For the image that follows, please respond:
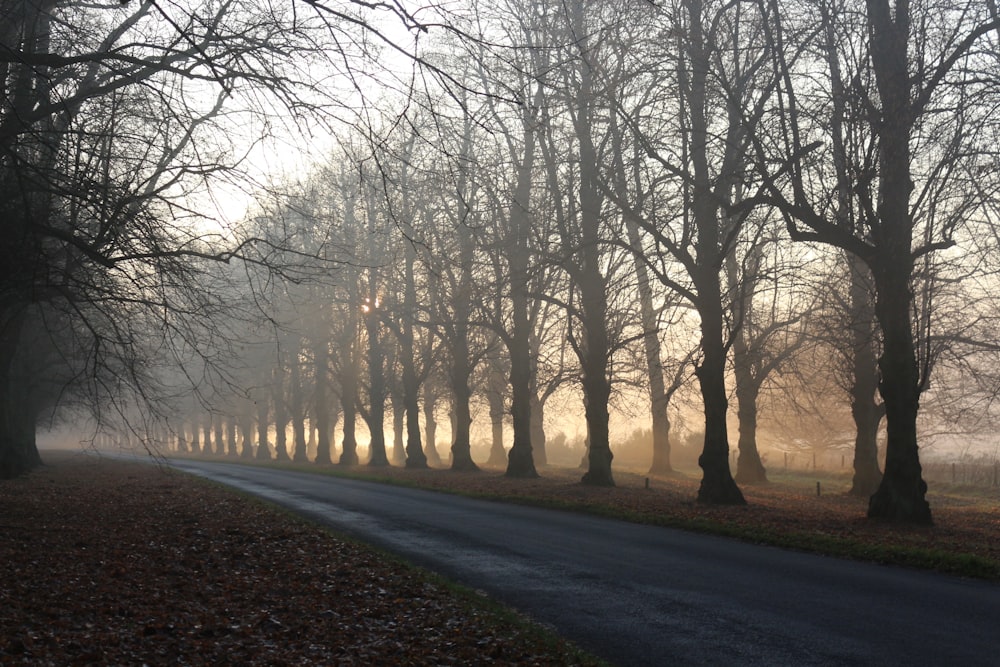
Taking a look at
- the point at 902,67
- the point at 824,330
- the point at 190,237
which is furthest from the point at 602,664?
the point at 824,330

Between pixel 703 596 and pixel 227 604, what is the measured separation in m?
5.01

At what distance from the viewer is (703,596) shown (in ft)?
31.8

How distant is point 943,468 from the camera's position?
47031mm

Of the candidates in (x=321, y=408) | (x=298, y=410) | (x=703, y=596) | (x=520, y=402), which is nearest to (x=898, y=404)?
(x=703, y=596)

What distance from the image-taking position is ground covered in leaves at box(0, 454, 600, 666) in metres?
7.14

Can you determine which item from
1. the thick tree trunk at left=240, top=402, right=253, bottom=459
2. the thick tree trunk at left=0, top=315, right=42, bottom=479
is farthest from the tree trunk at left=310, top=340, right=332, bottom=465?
the thick tree trunk at left=240, top=402, right=253, bottom=459

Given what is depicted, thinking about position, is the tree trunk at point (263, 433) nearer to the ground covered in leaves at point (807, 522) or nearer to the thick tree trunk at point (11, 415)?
the thick tree trunk at point (11, 415)

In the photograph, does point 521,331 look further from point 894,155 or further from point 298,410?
point 298,410

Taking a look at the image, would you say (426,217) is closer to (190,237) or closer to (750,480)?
(750,480)

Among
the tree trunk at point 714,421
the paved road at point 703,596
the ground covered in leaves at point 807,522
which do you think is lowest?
the ground covered in leaves at point 807,522

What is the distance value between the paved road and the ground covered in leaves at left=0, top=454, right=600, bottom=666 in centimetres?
81

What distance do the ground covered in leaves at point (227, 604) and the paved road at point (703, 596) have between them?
806mm

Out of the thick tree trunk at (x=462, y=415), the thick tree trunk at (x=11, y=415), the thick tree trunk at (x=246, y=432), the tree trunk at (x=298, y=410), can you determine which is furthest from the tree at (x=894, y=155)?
the thick tree trunk at (x=246, y=432)

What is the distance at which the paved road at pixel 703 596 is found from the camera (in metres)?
7.37
